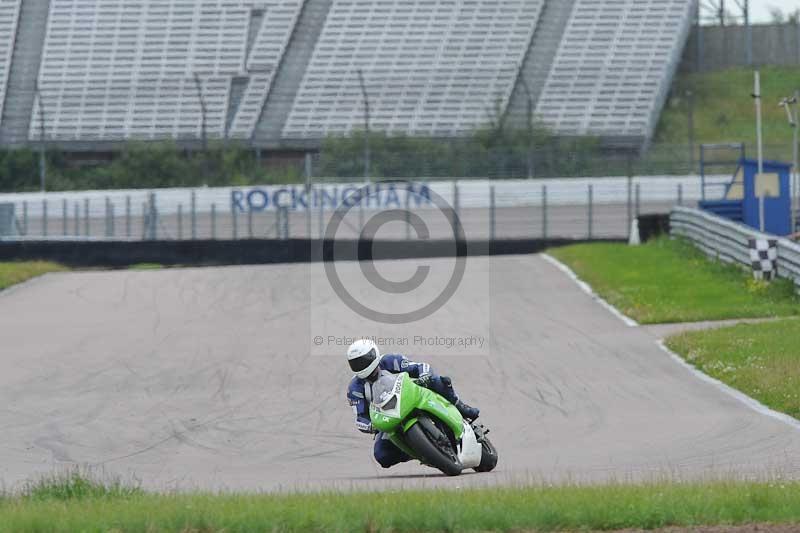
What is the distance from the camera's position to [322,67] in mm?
54375

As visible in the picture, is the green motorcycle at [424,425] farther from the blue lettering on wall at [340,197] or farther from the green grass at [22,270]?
the blue lettering on wall at [340,197]

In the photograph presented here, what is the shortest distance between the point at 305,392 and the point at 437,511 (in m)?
7.93

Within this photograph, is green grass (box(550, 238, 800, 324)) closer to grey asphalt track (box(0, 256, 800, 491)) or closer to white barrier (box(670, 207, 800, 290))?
white barrier (box(670, 207, 800, 290))

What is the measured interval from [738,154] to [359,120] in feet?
45.5

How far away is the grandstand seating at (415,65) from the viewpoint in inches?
2029

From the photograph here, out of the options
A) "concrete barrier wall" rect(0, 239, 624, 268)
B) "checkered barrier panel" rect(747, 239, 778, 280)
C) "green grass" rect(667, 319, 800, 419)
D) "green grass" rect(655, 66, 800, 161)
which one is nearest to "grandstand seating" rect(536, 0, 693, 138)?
"green grass" rect(655, 66, 800, 161)

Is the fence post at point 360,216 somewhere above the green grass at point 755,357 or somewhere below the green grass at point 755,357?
above

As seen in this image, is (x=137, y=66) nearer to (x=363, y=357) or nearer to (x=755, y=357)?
(x=755, y=357)

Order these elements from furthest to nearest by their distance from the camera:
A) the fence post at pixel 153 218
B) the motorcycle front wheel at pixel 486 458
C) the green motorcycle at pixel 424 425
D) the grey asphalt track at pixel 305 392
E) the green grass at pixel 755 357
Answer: the fence post at pixel 153 218
the green grass at pixel 755 357
the grey asphalt track at pixel 305 392
the motorcycle front wheel at pixel 486 458
the green motorcycle at pixel 424 425

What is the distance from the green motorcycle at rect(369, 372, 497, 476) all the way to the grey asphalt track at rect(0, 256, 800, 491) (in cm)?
22

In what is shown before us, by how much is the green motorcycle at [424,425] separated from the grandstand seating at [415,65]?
39.3 meters

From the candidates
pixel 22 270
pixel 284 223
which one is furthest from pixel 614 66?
pixel 22 270

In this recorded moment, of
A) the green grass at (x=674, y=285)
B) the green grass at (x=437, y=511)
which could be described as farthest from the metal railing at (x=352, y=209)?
the green grass at (x=437, y=511)

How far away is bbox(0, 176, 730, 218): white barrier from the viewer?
4056cm
